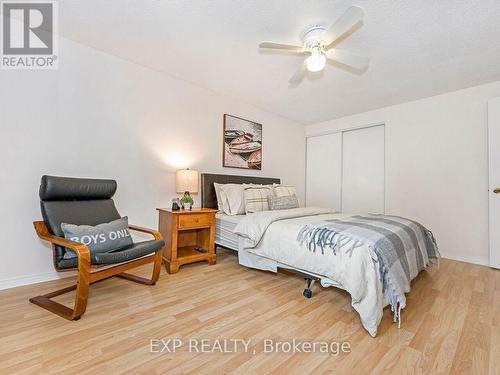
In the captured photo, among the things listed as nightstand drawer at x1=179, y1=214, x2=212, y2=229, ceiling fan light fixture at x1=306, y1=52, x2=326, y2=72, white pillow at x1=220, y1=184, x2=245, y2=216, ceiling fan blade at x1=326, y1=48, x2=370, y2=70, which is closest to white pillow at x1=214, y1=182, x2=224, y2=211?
white pillow at x1=220, y1=184, x2=245, y2=216

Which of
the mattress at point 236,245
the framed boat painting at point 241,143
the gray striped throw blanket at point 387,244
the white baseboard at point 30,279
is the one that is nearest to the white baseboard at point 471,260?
the gray striped throw blanket at point 387,244

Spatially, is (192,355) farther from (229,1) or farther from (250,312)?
(229,1)

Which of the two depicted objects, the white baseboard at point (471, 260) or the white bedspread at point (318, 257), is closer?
the white bedspread at point (318, 257)

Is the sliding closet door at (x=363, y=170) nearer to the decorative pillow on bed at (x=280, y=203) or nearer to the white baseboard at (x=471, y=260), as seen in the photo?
the white baseboard at (x=471, y=260)

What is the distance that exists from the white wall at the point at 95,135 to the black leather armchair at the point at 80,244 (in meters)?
0.36

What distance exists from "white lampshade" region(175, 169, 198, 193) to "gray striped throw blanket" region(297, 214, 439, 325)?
5.05ft

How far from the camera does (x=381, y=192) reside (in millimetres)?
4047

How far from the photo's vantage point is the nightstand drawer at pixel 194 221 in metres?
2.63

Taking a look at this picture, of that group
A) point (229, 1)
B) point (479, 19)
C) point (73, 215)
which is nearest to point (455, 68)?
point (479, 19)

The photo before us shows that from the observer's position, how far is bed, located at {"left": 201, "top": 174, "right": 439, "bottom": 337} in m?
1.62

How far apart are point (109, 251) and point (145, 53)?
6.91 ft

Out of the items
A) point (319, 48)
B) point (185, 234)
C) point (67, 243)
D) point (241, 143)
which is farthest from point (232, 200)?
point (319, 48)

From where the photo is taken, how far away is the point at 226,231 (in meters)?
2.96

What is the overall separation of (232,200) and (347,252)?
5.62 ft
